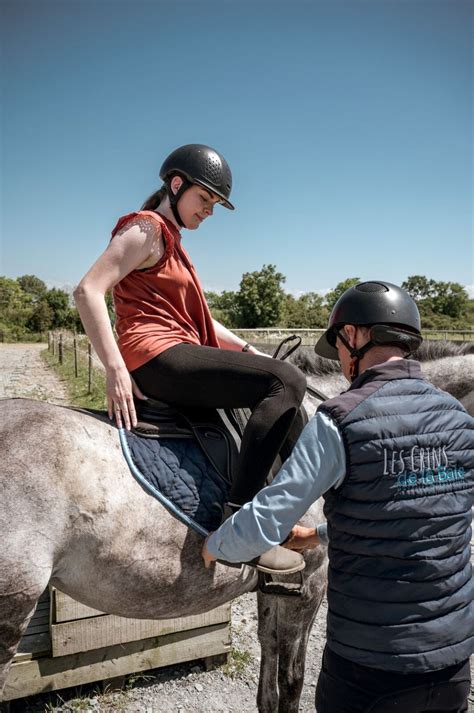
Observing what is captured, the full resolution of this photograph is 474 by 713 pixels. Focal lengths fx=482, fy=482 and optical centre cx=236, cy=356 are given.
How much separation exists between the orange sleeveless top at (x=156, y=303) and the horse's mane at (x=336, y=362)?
119cm

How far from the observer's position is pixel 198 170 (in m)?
2.44

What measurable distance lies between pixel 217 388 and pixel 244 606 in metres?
3.32

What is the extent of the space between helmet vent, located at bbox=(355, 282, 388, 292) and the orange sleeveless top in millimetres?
856

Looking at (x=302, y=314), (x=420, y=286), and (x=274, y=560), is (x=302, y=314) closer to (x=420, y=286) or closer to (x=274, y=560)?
(x=420, y=286)

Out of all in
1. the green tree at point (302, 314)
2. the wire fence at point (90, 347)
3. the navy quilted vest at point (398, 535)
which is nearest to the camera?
the navy quilted vest at point (398, 535)

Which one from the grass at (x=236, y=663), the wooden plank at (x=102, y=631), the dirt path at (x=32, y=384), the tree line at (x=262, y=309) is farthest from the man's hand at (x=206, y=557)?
the tree line at (x=262, y=309)

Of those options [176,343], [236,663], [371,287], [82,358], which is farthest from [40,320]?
[371,287]

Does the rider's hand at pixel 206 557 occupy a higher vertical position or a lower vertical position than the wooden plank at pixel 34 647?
higher

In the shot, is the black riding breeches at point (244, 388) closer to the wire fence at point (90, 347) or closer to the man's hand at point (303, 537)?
the man's hand at point (303, 537)

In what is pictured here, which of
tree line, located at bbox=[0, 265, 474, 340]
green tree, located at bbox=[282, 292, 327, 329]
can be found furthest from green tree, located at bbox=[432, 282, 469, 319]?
green tree, located at bbox=[282, 292, 327, 329]

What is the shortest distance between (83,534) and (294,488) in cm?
98

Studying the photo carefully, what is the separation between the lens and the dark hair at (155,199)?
2.60 m

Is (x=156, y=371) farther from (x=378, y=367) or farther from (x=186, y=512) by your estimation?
(x=378, y=367)

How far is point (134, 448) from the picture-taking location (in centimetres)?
223
